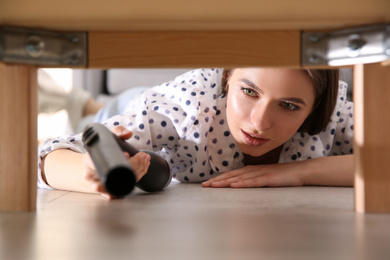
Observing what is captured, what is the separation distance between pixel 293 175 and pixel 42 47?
0.64m

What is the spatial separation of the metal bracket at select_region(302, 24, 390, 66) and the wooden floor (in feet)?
0.65

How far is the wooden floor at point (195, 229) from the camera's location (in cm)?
48

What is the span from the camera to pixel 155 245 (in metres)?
0.51

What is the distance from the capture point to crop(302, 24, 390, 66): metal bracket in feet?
1.84

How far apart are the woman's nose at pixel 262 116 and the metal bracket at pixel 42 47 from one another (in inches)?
17.2

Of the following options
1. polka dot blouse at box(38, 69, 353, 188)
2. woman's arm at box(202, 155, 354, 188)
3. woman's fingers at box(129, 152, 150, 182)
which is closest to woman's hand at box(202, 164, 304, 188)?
woman's arm at box(202, 155, 354, 188)

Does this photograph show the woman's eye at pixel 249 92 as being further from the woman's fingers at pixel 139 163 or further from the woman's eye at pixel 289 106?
the woman's fingers at pixel 139 163

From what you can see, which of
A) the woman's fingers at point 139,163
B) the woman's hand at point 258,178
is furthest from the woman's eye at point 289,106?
the woman's fingers at point 139,163

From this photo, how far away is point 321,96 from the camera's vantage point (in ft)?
3.54

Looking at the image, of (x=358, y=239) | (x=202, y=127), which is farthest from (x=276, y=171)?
(x=358, y=239)

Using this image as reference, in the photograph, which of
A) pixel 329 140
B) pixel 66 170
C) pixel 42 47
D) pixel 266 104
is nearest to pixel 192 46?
pixel 42 47

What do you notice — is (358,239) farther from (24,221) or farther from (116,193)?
(24,221)

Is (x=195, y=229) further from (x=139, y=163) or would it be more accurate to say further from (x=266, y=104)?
(x=266, y=104)

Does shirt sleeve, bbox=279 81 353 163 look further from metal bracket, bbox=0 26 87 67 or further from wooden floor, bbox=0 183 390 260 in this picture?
metal bracket, bbox=0 26 87 67
